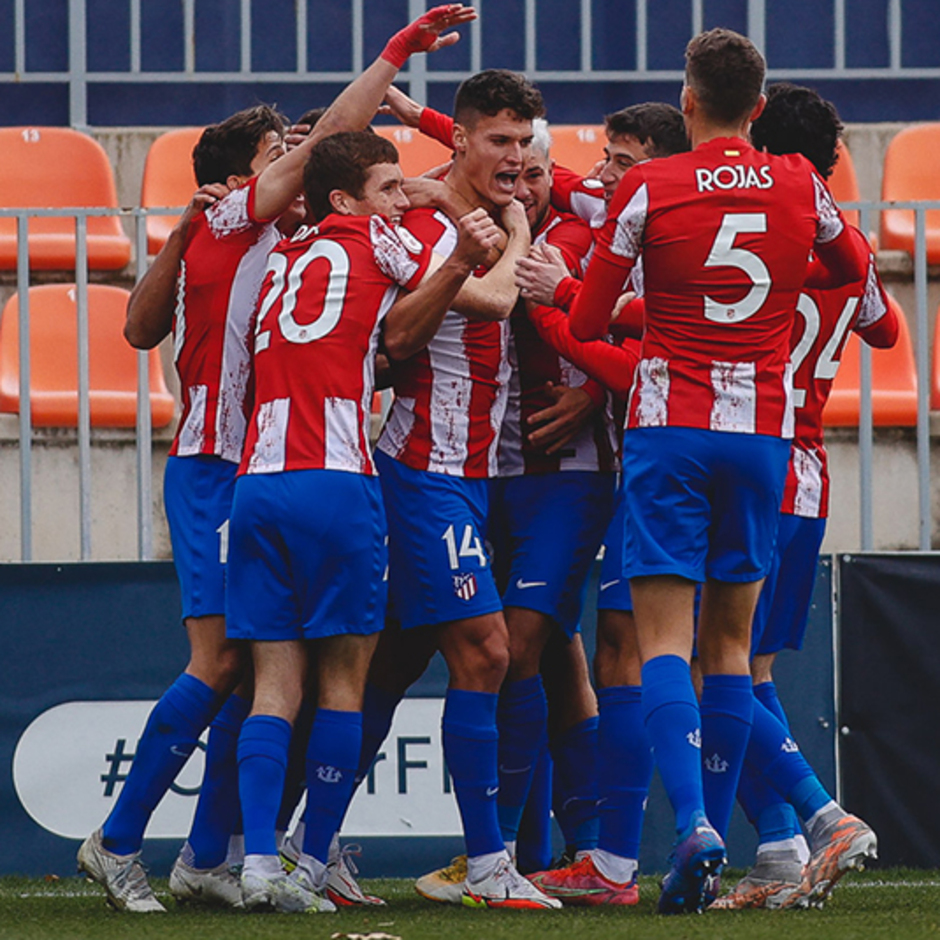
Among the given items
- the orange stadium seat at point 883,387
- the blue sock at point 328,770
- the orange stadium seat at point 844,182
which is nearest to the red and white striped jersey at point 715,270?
the blue sock at point 328,770

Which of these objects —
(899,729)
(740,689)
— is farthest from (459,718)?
(899,729)

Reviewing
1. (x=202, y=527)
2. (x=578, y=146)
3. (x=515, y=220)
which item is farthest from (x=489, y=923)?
(x=578, y=146)

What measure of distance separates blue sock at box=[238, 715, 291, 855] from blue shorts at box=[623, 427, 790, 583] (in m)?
0.90

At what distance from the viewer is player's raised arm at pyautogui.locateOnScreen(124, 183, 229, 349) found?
4.52m

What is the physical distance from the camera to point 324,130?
453 cm

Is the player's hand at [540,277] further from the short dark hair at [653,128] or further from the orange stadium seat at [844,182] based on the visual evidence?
the orange stadium seat at [844,182]

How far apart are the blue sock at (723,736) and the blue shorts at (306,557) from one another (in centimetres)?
80

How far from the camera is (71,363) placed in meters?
6.59

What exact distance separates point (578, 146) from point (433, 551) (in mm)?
4333

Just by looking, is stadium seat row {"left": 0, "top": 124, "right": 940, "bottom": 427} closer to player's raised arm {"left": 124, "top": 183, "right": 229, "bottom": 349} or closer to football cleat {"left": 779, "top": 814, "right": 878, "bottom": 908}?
player's raised arm {"left": 124, "top": 183, "right": 229, "bottom": 349}

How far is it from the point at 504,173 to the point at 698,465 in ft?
3.44

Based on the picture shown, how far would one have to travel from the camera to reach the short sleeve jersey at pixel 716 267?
13.0ft

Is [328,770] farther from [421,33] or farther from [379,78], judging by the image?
[421,33]

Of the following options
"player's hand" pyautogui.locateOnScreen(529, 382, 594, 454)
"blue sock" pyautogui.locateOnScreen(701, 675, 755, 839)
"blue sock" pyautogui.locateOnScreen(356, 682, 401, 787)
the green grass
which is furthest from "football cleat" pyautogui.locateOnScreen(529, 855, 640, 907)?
"player's hand" pyautogui.locateOnScreen(529, 382, 594, 454)
